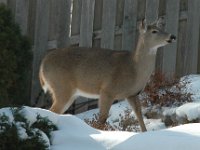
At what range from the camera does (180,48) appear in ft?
33.8

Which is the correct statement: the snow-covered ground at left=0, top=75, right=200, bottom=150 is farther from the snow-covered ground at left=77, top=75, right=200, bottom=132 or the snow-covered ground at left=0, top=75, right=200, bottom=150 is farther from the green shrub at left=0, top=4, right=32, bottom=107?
the green shrub at left=0, top=4, right=32, bottom=107

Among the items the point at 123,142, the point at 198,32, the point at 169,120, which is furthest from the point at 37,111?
the point at 198,32

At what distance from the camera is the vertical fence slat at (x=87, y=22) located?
1098 centimetres

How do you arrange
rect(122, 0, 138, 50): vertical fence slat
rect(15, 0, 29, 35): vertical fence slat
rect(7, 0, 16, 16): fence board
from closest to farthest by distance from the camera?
1. rect(122, 0, 138, 50): vertical fence slat
2. rect(15, 0, 29, 35): vertical fence slat
3. rect(7, 0, 16, 16): fence board

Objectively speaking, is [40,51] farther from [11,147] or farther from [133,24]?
[11,147]

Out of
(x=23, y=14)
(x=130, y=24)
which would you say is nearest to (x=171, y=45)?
(x=130, y=24)

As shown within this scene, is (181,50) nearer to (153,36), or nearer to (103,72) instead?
(153,36)

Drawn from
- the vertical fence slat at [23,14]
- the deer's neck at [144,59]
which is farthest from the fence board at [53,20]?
the deer's neck at [144,59]

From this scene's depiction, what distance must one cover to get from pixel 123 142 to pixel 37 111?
0.87 metres

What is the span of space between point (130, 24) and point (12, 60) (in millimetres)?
2063

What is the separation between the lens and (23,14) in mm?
11602

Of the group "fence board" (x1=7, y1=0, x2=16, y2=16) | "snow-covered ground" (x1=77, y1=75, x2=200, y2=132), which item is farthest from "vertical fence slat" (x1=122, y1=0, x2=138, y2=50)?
"fence board" (x1=7, y1=0, x2=16, y2=16)

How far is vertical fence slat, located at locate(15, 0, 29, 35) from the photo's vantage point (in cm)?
1159

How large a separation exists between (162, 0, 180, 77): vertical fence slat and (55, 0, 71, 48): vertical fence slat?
6.14ft
